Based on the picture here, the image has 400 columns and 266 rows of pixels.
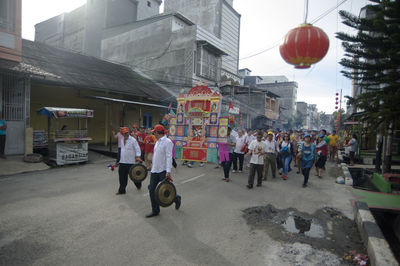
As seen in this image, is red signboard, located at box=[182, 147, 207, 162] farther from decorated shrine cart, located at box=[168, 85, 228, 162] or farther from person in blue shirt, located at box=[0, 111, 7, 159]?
person in blue shirt, located at box=[0, 111, 7, 159]

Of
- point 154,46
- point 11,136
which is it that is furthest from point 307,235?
point 154,46

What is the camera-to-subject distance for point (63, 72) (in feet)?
43.0

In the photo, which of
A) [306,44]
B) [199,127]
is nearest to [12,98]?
[199,127]

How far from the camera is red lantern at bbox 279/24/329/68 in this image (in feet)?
13.6

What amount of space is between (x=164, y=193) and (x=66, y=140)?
7.53m

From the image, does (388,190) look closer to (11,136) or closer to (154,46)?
(11,136)

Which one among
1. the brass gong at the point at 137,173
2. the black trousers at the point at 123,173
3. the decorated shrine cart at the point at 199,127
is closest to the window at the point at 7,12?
the decorated shrine cart at the point at 199,127

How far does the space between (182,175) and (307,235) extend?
207 inches

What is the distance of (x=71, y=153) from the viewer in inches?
422

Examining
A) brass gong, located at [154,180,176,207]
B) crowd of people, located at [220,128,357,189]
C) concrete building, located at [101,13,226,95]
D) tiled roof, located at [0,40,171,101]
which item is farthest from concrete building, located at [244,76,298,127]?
brass gong, located at [154,180,176,207]

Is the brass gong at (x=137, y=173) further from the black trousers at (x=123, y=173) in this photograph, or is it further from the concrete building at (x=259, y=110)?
the concrete building at (x=259, y=110)

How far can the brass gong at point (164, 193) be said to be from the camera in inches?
185

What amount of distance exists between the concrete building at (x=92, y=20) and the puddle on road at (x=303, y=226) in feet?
86.5

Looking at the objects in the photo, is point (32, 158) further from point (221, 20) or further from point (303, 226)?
point (221, 20)
